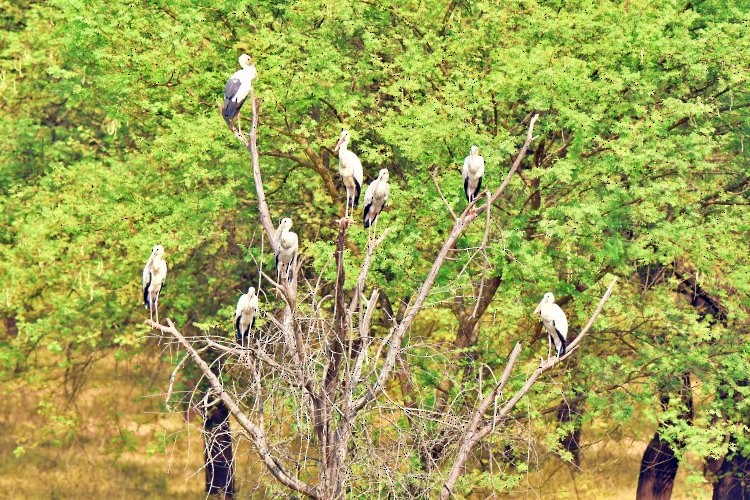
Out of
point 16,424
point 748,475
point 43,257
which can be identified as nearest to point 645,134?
point 748,475

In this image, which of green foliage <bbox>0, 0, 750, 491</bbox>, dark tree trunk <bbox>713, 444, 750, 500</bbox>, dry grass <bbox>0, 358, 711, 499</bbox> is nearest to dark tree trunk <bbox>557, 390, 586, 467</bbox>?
green foliage <bbox>0, 0, 750, 491</bbox>

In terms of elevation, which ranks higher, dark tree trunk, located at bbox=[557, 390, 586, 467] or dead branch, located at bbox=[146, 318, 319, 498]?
dead branch, located at bbox=[146, 318, 319, 498]

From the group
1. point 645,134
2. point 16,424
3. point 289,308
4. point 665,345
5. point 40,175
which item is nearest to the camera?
point 289,308

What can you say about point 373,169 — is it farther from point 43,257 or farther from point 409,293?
point 43,257

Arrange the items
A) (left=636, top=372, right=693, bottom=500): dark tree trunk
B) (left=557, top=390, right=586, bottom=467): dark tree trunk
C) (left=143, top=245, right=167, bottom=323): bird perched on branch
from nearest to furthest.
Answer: (left=143, top=245, right=167, bottom=323): bird perched on branch
(left=557, top=390, right=586, bottom=467): dark tree trunk
(left=636, top=372, right=693, bottom=500): dark tree trunk

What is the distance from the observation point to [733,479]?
23.4 meters

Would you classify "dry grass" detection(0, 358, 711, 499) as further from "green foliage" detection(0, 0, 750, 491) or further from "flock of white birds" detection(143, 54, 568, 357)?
"flock of white birds" detection(143, 54, 568, 357)

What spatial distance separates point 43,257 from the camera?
21.8 meters

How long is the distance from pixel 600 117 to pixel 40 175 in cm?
1152

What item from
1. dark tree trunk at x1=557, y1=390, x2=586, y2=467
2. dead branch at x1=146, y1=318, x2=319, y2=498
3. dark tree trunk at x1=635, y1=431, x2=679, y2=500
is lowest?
dark tree trunk at x1=635, y1=431, x2=679, y2=500

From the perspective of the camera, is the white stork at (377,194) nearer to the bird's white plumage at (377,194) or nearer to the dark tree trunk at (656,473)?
the bird's white plumage at (377,194)

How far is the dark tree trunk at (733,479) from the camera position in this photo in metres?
21.5

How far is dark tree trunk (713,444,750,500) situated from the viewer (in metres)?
21.5

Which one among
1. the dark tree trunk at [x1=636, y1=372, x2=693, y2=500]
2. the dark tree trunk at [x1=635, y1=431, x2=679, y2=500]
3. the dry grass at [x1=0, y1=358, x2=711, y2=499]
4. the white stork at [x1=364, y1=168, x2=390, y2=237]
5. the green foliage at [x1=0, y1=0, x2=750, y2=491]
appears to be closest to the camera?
the white stork at [x1=364, y1=168, x2=390, y2=237]
